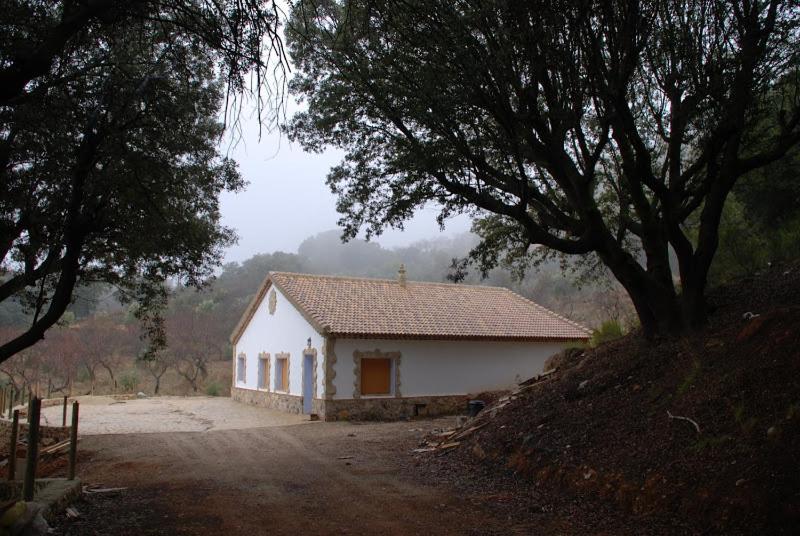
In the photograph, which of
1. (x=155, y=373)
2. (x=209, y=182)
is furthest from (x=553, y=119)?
(x=155, y=373)

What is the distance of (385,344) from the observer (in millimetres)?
20438

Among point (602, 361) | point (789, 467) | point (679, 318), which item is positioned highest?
point (679, 318)

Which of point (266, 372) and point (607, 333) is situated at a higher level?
point (607, 333)

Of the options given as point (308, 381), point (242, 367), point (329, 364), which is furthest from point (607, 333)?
point (242, 367)

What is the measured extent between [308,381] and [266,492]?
1257 centimetres

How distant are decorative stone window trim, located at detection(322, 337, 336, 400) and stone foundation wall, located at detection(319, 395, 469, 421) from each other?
0.32 m

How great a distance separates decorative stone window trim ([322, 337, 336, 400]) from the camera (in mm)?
19078

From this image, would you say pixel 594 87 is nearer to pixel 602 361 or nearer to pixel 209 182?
pixel 602 361

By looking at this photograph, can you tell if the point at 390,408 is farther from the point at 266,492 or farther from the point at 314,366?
the point at 266,492

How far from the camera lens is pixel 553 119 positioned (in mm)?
8898

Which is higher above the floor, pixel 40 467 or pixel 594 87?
pixel 594 87

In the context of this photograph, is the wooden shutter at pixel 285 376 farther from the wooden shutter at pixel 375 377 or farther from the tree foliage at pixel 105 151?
the tree foliage at pixel 105 151

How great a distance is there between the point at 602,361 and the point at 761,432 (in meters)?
4.92

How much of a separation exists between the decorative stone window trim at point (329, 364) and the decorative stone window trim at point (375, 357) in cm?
78
